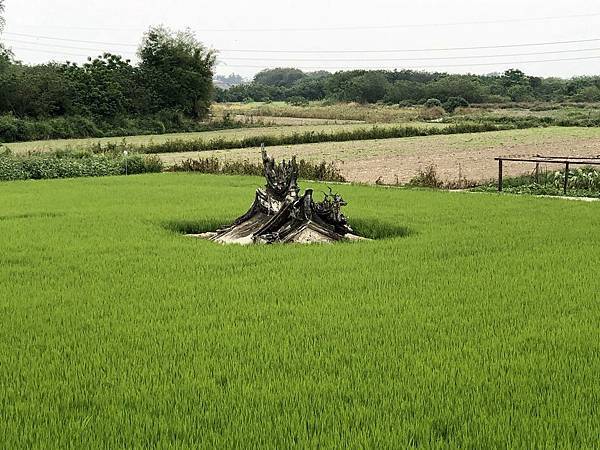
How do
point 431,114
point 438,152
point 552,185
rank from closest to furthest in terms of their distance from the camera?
point 552,185 < point 438,152 < point 431,114

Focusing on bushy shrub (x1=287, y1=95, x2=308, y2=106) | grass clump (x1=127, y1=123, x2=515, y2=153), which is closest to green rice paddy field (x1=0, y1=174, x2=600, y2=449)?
grass clump (x1=127, y1=123, x2=515, y2=153)

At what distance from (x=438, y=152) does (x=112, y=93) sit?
30171 millimetres

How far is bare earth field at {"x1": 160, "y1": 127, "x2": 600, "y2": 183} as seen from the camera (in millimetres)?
29234

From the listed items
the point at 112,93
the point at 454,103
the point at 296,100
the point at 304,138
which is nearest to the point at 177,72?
the point at 112,93

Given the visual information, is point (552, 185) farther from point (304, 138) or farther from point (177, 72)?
point (177, 72)

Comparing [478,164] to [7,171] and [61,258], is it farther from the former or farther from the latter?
[61,258]

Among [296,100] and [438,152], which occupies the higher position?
[296,100]

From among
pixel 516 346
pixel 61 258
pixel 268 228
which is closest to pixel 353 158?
pixel 268 228

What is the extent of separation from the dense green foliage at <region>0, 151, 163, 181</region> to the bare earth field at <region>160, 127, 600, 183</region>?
5.71m

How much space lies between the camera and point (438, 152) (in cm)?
3909

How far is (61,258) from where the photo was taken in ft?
34.1

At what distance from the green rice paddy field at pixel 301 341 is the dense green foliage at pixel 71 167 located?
13.5 m

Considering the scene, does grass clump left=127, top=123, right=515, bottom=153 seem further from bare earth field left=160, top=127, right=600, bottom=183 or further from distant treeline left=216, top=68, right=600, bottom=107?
distant treeline left=216, top=68, right=600, bottom=107

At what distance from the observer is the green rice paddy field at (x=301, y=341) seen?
4621 mm
